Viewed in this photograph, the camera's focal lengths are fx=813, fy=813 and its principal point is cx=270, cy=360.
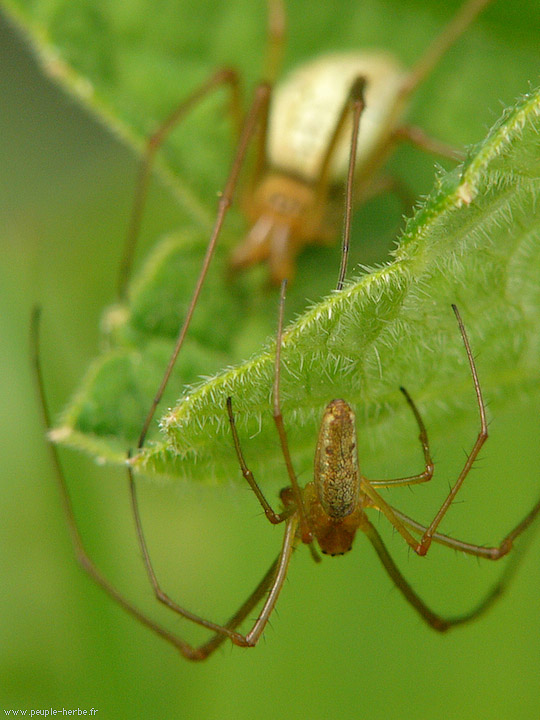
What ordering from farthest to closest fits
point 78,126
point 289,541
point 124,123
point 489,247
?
point 78,126 < point 124,123 < point 289,541 < point 489,247

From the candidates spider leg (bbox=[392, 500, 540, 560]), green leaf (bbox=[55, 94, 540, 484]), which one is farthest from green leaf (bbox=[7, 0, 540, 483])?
spider leg (bbox=[392, 500, 540, 560])

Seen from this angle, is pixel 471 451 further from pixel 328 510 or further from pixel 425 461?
pixel 328 510

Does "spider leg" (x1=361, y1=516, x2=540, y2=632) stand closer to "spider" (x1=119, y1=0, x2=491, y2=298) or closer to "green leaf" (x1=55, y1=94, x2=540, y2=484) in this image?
"green leaf" (x1=55, y1=94, x2=540, y2=484)

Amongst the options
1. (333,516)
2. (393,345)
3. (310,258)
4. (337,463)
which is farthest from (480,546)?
(310,258)

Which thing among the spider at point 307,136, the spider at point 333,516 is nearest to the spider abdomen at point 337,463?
the spider at point 333,516

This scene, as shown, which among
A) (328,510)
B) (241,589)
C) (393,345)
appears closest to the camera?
(393,345)

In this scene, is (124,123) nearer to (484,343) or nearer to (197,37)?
(197,37)

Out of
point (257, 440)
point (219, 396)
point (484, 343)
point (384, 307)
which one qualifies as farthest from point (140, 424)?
point (484, 343)
